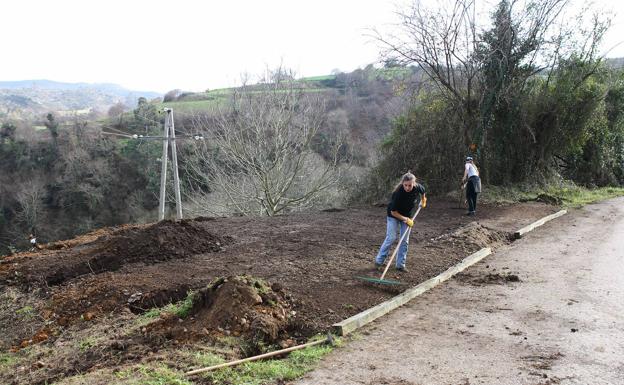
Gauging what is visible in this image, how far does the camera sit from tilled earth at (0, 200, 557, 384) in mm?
5102

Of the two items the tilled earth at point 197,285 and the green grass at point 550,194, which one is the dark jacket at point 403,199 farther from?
the green grass at point 550,194

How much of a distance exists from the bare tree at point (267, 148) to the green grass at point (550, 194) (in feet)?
29.8

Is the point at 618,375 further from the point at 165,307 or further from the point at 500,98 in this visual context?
the point at 500,98

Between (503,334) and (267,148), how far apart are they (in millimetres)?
18777

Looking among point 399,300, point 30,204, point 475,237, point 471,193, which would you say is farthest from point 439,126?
point 30,204

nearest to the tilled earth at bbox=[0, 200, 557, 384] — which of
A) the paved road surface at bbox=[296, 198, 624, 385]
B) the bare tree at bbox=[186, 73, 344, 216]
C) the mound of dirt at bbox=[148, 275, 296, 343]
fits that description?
the mound of dirt at bbox=[148, 275, 296, 343]

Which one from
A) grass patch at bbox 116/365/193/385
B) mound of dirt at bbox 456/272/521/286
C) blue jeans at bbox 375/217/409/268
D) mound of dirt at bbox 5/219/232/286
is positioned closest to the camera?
grass patch at bbox 116/365/193/385

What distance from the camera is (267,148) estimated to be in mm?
23281

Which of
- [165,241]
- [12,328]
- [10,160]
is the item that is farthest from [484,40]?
[10,160]

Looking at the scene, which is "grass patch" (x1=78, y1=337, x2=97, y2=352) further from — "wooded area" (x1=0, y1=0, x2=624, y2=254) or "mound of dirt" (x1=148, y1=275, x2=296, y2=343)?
"wooded area" (x1=0, y1=0, x2=624, y2=254)

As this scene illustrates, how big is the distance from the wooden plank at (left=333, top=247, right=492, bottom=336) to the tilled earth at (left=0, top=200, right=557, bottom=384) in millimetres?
171

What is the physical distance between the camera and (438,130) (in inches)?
691

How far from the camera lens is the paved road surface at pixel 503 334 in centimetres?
435

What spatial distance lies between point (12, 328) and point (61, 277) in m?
1.55
